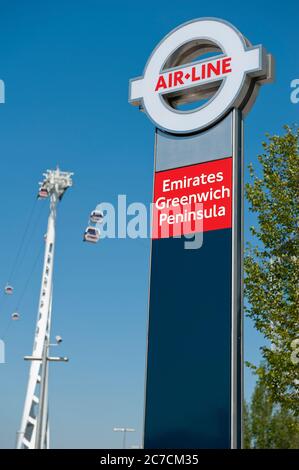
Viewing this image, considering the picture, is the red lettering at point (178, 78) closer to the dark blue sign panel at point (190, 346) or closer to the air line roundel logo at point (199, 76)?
the air line roundel logo at point (199, 76)

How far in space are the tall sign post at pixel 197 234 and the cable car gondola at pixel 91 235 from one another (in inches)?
796

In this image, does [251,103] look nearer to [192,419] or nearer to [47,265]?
[192,419]

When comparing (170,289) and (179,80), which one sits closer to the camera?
(170,289)

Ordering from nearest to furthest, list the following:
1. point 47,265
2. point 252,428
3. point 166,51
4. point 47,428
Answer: point 166,51
point 47,428
point 47,265
point 252,428

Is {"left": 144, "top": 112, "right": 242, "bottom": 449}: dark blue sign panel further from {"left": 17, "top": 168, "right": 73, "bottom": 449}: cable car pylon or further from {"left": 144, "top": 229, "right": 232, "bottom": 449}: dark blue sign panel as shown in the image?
{"left": 17, "top": 168, "right": 73, "bottom": 449}: cable car pylon

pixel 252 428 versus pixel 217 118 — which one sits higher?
pixel 217 118

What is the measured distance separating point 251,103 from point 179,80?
150 cm

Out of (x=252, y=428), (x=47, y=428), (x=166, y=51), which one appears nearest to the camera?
(x=166, y=51)

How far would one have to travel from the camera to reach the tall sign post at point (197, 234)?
436 inches

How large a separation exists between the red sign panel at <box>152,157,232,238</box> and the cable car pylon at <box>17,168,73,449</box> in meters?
16.3

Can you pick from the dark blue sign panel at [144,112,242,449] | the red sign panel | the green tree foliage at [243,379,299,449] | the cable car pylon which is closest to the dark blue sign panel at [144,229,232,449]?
the dark blue sign panel at [144,112,242,449]

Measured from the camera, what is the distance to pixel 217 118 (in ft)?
40.9
